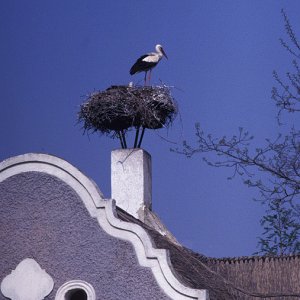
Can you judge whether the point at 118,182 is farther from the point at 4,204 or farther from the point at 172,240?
the point at 4,204

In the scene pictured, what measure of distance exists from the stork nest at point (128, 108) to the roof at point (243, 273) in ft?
9.56

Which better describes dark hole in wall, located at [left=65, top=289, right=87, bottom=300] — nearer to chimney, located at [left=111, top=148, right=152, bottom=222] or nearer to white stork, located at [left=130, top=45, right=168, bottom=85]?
chimney, located at [left=111, top=148, right=152, bottom=222]

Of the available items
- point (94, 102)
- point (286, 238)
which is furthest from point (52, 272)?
point (286, 238)

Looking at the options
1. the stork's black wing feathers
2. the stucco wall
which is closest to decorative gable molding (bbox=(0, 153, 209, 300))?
the stucco wall

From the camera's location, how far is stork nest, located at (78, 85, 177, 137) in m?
19.2

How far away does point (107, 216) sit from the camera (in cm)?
1352

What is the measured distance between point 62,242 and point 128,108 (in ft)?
19.5

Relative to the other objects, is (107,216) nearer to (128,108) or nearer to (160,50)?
(128,108)

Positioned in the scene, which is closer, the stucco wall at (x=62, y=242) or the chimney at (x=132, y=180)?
the stucco wall at (x=62, y=242)

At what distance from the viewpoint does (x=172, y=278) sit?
13047 millimetres

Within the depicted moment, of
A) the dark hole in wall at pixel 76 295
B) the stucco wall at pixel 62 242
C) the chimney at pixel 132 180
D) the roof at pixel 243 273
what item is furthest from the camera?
the chimney at pixel 132 180

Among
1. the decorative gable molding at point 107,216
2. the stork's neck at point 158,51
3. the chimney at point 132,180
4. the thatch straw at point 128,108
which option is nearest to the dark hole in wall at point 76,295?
the decorative gable molding at point 107,216

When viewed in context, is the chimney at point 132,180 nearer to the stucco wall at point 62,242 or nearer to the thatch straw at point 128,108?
the thatch straw at point 128,108

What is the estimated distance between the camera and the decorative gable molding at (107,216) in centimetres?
1304
